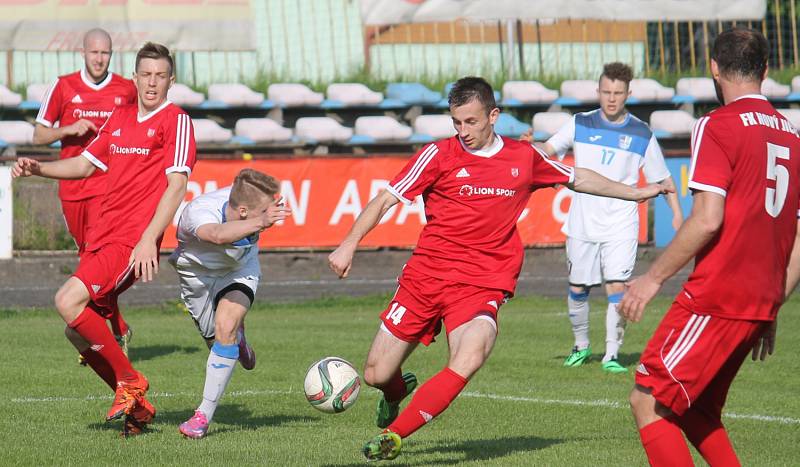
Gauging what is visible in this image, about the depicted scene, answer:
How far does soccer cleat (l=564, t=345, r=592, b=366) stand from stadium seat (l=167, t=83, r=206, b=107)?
13.2 m

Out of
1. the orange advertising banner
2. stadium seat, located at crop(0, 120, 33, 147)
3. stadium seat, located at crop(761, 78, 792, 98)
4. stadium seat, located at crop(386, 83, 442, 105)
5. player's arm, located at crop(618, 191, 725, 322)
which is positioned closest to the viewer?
player's arm, located at crop(618, 191, 725, 322)

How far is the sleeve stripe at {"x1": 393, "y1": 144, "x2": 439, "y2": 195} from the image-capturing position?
7324 mm

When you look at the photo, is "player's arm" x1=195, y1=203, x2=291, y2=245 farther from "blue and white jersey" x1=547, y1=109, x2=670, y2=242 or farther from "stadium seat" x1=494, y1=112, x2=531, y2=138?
"stadium seat" x1=494, y1=112, x2=531, y2=138

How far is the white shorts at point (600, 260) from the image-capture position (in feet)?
36.8

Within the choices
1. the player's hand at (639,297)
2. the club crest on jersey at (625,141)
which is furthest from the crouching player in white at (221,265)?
the club crest on jersey at (625,141)

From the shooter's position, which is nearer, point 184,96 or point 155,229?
point 155,229

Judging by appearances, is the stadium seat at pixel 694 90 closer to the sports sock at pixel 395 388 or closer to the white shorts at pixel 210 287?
the white shorts at pixel 210 287

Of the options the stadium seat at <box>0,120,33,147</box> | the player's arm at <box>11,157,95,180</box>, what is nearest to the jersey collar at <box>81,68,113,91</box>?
the player's arm at <box>11,157,95,180</box>

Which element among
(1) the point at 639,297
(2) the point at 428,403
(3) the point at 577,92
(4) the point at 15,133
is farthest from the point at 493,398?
(3) the point at 577,92

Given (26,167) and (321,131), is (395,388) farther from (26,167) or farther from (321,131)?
A: (321,131)

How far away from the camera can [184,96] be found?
23016 mm

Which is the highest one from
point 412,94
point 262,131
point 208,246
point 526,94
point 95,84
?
point 412,94

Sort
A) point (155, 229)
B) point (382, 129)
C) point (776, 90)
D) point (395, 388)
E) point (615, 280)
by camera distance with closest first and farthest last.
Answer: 1. point (155, 229)
2. point (395, 388)
3. point (615, 280)
4. point (382, 129)
5. point (776, 90)

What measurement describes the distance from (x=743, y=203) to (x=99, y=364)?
445 centimetres
